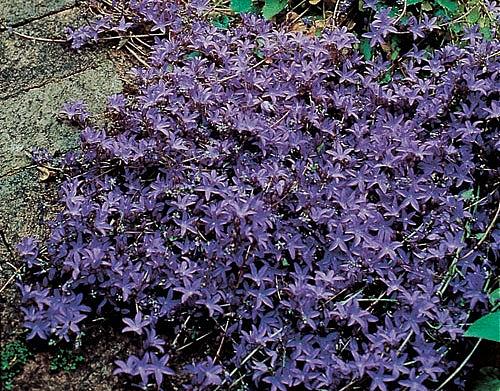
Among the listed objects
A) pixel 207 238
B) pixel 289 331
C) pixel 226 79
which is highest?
pixel 226 79

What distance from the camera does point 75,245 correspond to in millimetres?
2078

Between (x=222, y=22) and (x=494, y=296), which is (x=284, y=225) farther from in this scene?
(x=222, y=22)

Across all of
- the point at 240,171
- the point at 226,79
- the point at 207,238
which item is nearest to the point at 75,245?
the point at 207,238

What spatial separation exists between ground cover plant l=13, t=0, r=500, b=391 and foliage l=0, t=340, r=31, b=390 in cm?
5

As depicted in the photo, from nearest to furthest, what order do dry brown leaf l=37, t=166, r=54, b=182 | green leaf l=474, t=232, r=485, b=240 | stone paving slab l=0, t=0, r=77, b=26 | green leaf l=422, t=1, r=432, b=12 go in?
1. green leaf l=474, t=232, r=485, b=240
2. dry brown leaf l=37, t=166, r=54, b=182
3. green leaf l=422, t=1, r=432, b=12
4. stone paving slab l=0, t=0, r=77, b=26

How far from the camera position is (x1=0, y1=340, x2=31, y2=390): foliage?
1.90 meters

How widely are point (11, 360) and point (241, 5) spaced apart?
1538 millimetres

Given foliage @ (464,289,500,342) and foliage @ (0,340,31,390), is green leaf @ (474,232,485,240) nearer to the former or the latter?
foliage @ (464,289,500,342)

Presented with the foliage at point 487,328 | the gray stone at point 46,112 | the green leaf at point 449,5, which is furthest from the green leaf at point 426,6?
the foliage at point 487,328

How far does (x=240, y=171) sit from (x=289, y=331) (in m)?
0.50

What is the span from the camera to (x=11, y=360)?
1.94 meters

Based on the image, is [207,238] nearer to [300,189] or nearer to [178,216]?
[178,216]

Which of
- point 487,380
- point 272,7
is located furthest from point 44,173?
point 487,380

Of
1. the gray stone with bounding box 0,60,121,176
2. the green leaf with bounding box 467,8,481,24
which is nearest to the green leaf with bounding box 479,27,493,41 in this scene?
the green leaf with bounding box 467,8,481,24
